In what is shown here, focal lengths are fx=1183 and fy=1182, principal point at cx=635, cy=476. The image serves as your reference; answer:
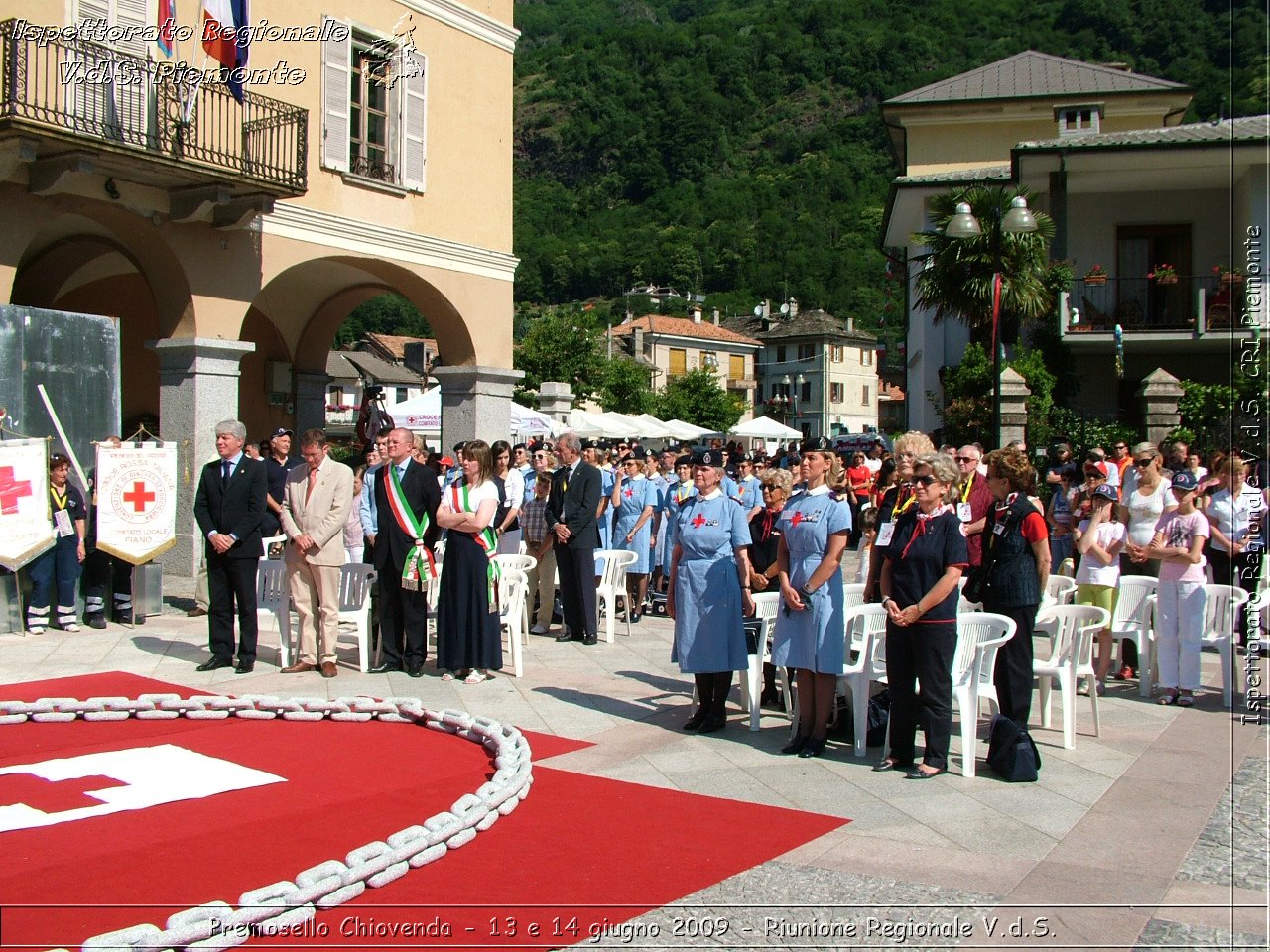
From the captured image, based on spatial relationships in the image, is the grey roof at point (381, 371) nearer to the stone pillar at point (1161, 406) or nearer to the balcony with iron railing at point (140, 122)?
the balcony with iron railing at point (140, 122)

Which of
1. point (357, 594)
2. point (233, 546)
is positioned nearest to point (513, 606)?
point (357, 594)

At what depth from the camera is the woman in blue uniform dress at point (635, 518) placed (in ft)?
44.9

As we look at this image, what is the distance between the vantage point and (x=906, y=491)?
24.3 ft

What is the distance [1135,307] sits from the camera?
25094mm

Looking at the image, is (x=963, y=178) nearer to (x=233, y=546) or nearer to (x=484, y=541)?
(x=484, y=541)

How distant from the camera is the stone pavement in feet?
14.7

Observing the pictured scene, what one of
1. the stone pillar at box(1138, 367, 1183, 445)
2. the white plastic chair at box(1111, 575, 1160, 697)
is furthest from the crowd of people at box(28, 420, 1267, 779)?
the stone pillar at box(1138, 367, 1183, 445)

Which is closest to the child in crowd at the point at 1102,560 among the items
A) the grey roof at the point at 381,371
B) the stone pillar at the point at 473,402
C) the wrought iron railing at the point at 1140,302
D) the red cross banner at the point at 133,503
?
the red cross banner at the point at 133,503

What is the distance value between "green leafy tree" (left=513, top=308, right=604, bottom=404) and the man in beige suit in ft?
145

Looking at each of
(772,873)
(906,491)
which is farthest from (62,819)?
(906,491)

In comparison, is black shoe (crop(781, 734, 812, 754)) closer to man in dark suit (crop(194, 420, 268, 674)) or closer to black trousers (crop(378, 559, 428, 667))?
black trousers (crop(378, 559, 428, 667))

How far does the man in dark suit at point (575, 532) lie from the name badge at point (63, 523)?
456 centimetres

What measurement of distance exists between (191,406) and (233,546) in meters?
6.14

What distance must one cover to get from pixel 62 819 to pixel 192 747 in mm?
1466
